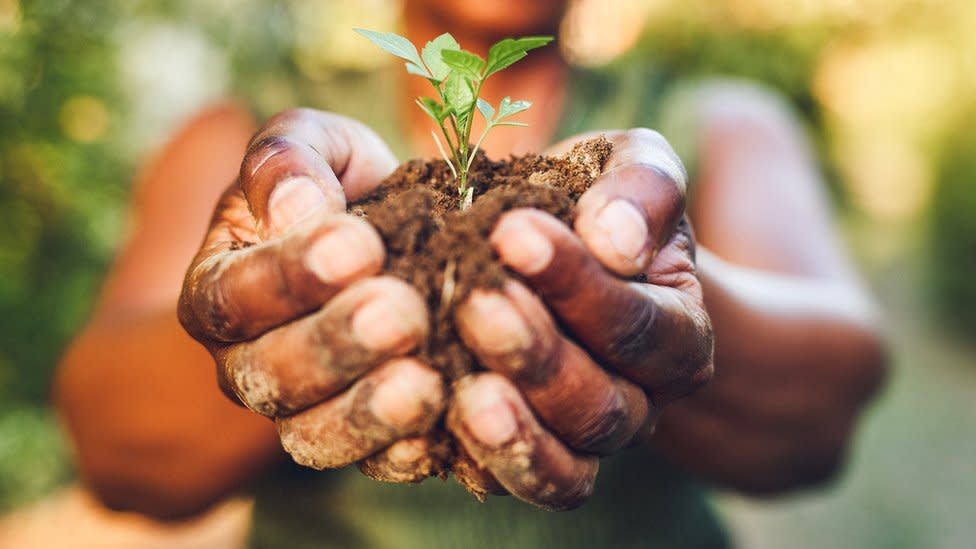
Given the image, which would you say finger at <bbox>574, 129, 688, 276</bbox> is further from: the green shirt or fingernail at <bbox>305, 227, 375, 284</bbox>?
the green shirt

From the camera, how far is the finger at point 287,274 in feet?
2.97

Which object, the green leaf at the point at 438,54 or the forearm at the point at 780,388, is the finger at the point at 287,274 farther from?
the forearm at the point at 780,388

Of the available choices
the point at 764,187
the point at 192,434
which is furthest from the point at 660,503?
the point at 192,434

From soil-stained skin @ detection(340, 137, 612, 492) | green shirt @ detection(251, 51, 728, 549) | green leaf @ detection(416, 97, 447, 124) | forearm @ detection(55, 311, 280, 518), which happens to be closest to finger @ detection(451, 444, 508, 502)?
soil-stained skin @ detection(340, 137, 612, 492)

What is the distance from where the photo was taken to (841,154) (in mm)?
7977

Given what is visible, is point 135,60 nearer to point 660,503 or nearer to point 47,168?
point 47,168

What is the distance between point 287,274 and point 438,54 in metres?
0.51

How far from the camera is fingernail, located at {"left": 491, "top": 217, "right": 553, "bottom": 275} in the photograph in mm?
920

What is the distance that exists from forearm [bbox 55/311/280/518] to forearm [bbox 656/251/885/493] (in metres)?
1.32

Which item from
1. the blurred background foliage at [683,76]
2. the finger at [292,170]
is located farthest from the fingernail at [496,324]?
the blurred background foliage at [683,76]

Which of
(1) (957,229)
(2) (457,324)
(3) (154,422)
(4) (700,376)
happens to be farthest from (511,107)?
(1) (957,229)

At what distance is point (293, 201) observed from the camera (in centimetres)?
99

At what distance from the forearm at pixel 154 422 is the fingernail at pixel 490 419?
4.04 ft

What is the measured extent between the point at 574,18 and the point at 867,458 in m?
4.73
